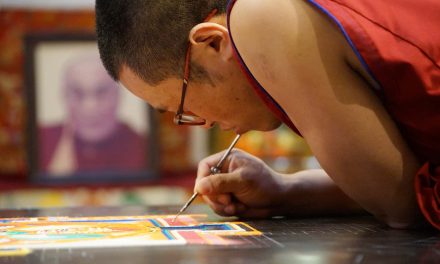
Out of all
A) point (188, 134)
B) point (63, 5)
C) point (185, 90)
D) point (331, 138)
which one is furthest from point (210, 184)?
point (63, 5)

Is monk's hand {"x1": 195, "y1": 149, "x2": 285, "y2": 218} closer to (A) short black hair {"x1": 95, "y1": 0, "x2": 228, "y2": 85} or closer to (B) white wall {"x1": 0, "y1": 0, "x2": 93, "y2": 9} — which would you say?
(A) short black hair {"x1": 95, "y1": 0, "x2": 228, "y2": 85}

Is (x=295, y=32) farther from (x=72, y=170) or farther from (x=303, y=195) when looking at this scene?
(x=72, y=170)

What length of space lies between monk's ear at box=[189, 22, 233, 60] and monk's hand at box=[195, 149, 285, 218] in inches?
10.2

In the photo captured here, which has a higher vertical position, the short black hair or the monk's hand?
the short black hair

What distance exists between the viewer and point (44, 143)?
3178 millimetres

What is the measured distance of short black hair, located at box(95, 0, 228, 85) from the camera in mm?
1154

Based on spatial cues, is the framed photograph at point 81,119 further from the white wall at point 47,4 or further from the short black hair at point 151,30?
the short black hair at point 151,30

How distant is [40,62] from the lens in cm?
318

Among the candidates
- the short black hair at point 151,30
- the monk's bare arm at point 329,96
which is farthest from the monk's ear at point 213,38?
the monk's bare arm at point 329,96

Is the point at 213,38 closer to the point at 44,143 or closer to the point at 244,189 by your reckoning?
the point at 244,189

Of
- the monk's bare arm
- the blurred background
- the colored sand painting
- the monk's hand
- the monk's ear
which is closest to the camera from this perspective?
the colored sand painting

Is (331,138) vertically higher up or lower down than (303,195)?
higher up

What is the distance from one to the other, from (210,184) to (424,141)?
44cm

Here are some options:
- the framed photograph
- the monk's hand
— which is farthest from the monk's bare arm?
the framed photograph
